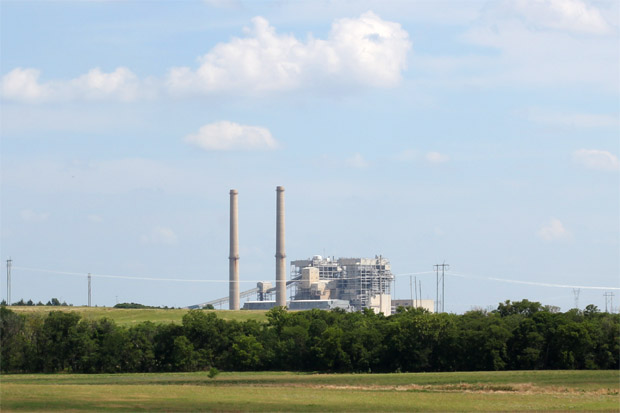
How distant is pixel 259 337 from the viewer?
121 meters

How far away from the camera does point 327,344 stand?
362ft

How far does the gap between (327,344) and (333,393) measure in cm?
3716

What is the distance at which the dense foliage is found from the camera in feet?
347

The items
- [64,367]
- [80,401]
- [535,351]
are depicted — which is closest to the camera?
[80,401]

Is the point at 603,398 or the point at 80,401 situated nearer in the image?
the point at 80,401

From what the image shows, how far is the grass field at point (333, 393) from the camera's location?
6219 centimetres

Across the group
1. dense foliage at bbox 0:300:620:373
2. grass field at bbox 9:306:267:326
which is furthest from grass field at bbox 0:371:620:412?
grass field at bbox 9:306:267:326

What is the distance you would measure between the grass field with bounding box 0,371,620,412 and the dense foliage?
822 cm

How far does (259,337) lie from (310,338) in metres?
7.87

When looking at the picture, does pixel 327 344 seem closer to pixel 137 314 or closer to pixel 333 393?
pixel 333 393

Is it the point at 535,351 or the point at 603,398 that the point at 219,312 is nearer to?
the point at 535,351

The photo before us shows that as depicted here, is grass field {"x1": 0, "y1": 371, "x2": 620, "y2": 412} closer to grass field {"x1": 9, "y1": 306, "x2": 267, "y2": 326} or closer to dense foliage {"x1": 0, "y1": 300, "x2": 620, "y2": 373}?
dense foliage {"x1": 0, "y1": 300, "x2": 620, "y2": 373}

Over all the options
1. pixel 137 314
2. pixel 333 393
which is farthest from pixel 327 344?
pixel 137 314

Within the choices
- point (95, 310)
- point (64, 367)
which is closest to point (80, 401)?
point (64, 367)
